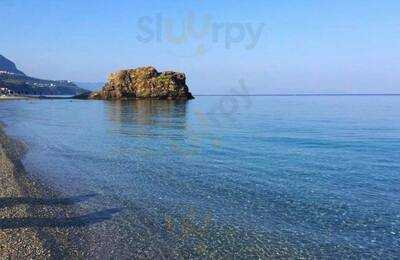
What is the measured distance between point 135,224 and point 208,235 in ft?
9.95

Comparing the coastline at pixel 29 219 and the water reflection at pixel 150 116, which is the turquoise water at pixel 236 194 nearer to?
the coastline at pixel 29 219

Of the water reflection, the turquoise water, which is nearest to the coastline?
the turquoise water

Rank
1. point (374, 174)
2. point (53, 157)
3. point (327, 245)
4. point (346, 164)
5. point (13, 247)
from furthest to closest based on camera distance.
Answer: point (53, 157)
point (346, 164)
point (374, 174)
point (327, 245)
point (13, 247)

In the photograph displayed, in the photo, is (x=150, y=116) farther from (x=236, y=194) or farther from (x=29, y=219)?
(x=29, y=219)

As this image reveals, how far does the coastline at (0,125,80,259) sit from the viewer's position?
13.7 m

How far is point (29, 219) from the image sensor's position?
16688mm

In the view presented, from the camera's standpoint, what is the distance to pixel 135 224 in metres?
17.0

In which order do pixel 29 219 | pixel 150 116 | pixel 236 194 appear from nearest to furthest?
pixel 29 219
pixel 236 194
pixel 150 116

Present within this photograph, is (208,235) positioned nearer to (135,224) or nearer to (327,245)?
(135,224)

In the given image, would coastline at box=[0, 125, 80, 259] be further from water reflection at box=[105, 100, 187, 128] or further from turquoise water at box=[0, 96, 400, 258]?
water reflection at box=[105, 100, 187, 128]

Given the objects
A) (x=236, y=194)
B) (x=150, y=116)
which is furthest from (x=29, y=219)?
(x=150, y=116)

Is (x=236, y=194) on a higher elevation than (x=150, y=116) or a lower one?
higher

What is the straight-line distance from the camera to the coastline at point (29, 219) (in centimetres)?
1371

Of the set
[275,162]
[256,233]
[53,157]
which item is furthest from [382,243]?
[53,157]
